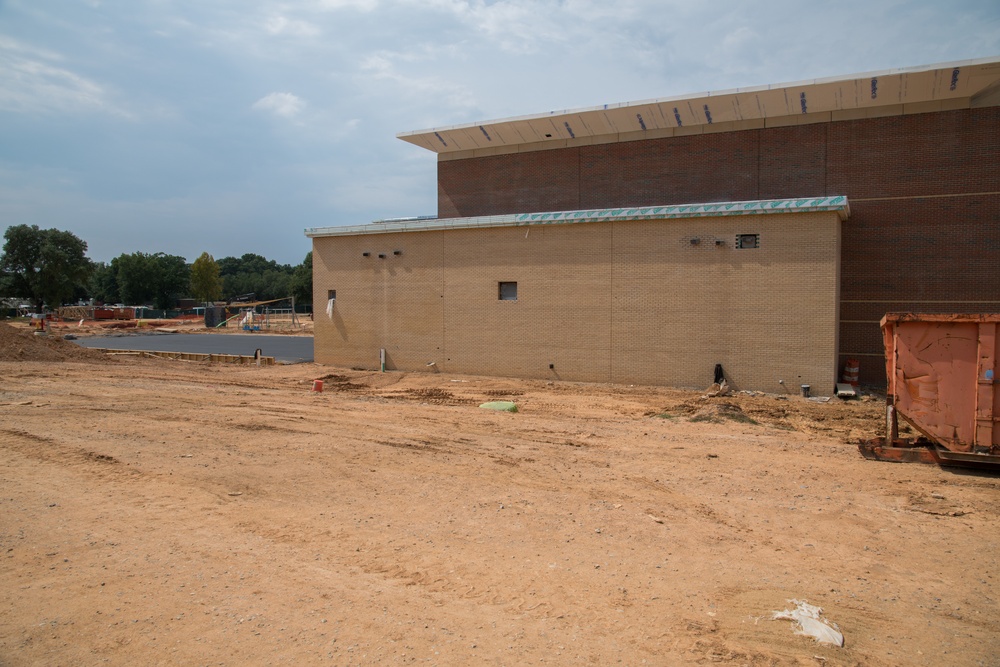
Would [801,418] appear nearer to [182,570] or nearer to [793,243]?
[793,243]

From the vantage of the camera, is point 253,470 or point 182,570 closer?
point 182,570

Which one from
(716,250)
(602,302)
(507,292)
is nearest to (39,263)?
(507,292)

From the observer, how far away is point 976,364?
8742 mm

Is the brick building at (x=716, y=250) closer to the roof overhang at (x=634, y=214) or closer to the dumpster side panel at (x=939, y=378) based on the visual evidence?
the roof overhang at (x=634, y=214)

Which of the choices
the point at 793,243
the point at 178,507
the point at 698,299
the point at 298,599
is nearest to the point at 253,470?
the point at 178,507

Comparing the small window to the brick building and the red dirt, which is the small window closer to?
the brick building

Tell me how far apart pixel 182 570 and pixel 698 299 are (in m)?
15.5

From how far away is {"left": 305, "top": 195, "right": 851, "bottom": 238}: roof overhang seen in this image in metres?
16.4

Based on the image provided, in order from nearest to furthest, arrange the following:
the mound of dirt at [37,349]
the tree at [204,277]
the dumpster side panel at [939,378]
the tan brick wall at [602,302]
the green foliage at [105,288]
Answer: the dumpster side panel at [939,378], the tan brick wall at [602,302], the mound of dirt at [37,349], the tree at [204,277], the green foliage at [105,288]

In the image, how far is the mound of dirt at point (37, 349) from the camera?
22594 millimetres

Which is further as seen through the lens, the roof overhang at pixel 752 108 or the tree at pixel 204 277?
the tree at pixel 204 277

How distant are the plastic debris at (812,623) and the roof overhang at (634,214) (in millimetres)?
13920

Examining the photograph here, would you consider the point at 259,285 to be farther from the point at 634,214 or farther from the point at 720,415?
the point at 720,415

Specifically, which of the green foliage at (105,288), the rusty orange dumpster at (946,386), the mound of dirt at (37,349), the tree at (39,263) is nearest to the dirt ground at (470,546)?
the rusty orange dumpster at (946,386)
